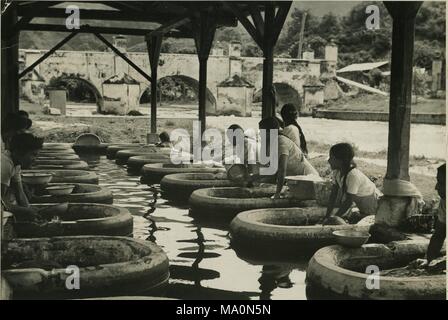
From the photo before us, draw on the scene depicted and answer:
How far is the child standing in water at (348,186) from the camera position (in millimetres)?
6324

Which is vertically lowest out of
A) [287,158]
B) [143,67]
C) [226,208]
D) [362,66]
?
[226,208]

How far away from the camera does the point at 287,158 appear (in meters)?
7.98

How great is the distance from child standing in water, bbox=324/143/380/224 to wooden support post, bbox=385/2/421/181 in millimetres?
464

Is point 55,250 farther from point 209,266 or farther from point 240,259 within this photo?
point 240,259

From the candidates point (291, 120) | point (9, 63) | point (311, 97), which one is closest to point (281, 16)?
point (291, 120)

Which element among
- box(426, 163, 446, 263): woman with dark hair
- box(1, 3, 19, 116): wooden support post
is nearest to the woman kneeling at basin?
box(426, 163, 446, 263): woman with dark hair

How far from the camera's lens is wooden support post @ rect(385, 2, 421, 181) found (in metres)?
5.85

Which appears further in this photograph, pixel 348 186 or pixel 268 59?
pixel 268 59

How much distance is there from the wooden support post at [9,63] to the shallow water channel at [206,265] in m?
4.07

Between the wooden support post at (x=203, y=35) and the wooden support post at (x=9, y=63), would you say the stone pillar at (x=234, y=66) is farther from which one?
the wooden support post at (x=9, y=63)

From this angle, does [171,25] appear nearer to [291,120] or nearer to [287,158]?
[291,120]

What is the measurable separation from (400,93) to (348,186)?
111 cm

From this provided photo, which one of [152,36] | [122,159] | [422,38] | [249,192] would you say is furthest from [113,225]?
[422,38]

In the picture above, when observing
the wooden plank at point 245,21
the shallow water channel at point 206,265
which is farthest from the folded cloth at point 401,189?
the wooden plank at point 245,21
